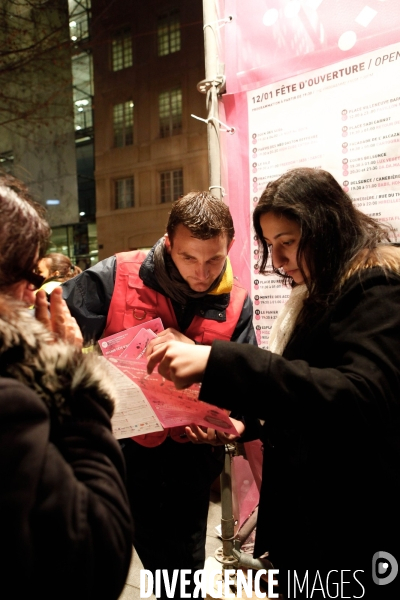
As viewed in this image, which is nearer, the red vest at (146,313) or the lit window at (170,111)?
the red vest at (146,313)

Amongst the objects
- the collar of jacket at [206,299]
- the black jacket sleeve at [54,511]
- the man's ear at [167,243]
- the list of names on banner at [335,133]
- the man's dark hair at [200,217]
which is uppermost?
the list of names on banner at [335,133]

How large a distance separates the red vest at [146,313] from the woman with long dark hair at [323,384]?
1.03ft

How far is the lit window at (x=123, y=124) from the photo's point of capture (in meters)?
11.7

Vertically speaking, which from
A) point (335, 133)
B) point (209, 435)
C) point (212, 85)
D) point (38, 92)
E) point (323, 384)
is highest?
point (38, 92)

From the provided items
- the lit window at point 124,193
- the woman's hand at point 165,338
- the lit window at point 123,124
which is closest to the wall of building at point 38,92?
the woman's hand at point 165,338

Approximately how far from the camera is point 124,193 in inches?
473

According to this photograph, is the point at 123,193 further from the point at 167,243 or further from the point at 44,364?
the point at 44,364

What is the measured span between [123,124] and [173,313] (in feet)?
37.9

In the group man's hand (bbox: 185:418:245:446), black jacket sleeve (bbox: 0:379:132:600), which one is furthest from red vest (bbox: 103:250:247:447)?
black jacket sleeve (bbox: 0:379:132:600)

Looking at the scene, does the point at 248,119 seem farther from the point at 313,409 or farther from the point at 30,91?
the point at 30,91

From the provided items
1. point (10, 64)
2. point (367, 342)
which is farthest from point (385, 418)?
point (10, 64)

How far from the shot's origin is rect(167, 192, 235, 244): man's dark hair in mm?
1665

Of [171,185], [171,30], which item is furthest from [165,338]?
[171,30]

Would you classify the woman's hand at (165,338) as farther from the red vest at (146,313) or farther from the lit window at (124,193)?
the lit window at (124,193)
